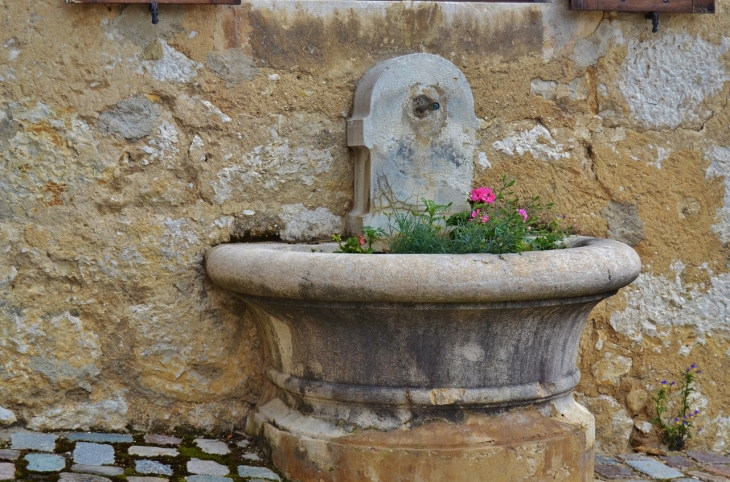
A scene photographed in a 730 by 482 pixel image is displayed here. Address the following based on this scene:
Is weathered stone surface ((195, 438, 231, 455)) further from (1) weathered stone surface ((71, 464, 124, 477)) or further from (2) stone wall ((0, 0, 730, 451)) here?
(1) weathered stone surface ((71, 464, 124, 477))

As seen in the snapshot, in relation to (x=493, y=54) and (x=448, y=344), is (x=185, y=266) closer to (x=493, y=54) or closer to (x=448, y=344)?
(x=448, y=344)

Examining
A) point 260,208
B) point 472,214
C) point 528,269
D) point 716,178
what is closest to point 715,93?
point 716,178

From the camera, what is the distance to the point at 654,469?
3559 mm

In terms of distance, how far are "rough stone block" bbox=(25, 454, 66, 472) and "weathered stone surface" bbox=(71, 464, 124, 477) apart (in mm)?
51

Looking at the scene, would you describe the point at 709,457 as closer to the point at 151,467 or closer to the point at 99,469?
the point at 151,467

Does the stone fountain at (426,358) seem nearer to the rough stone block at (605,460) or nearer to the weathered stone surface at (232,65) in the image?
the rough stone block at (605,460)

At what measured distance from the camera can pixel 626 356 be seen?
3.77 metres

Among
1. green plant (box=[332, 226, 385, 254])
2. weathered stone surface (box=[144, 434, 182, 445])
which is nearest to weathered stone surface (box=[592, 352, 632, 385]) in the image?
green plant (box=[332, 226, 385, 254])

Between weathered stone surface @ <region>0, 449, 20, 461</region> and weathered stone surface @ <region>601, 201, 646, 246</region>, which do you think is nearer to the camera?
weathered stone surface @ <region>0, 449, 20, 461</region>

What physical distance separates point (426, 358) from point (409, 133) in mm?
966

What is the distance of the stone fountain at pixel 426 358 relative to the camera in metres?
2.78

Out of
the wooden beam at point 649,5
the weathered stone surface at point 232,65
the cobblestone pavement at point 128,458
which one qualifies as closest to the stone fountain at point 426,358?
the cobblestone pavement at point 128,458

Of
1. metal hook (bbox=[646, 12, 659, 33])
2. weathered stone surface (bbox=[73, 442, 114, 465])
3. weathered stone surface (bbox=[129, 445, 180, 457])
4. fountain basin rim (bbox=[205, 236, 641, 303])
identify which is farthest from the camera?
metal hook (bbox=[646, 12, 659, 33])

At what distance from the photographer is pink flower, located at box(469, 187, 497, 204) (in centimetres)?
341
